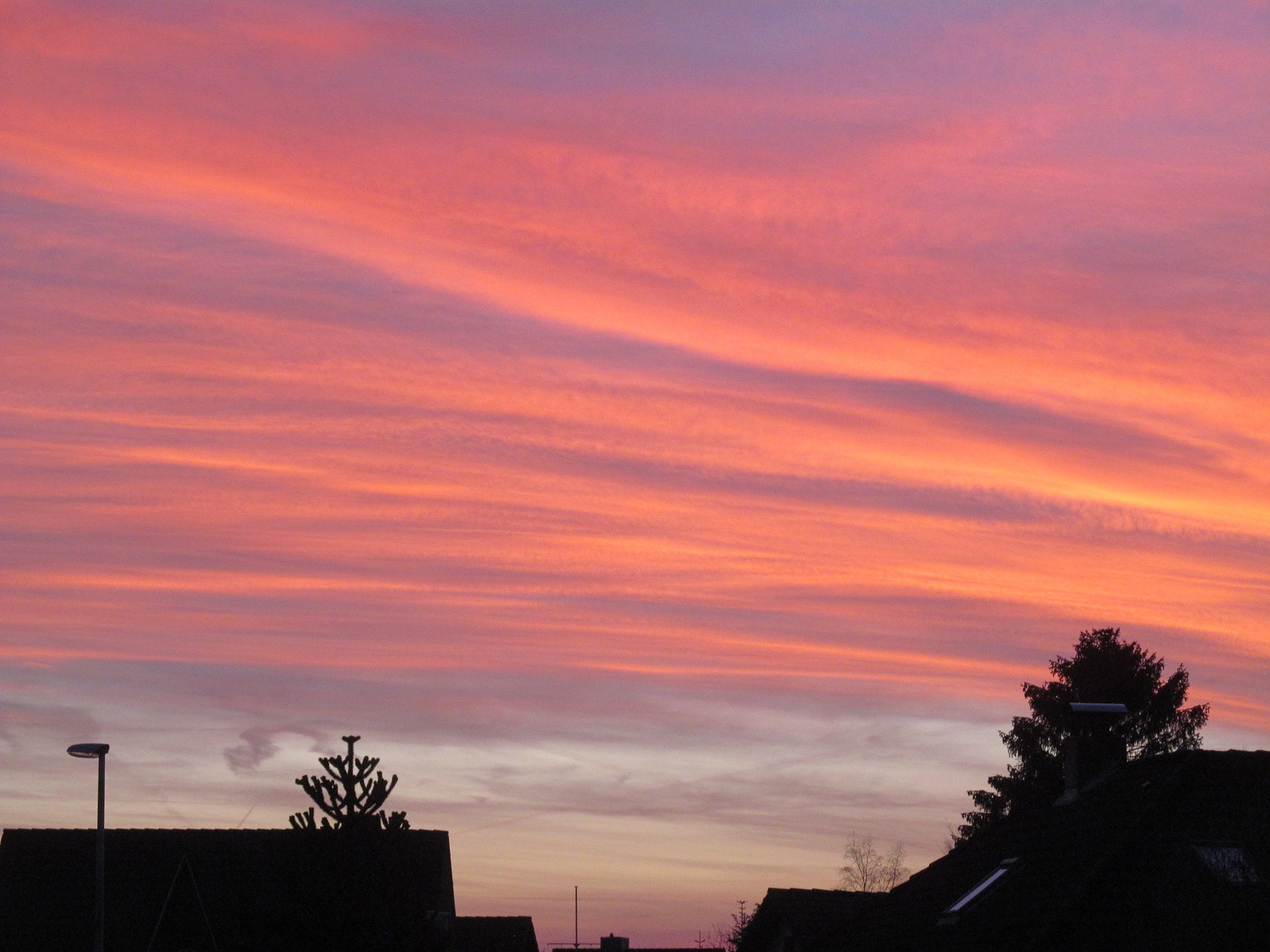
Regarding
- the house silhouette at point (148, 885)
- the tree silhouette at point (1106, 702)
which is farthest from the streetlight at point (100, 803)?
the tree silhouette at point (1106, 702)

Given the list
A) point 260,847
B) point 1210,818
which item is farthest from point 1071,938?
point 260,847

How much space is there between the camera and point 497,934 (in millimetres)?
75562

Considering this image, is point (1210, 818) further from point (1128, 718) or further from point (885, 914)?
point (1128, 718)

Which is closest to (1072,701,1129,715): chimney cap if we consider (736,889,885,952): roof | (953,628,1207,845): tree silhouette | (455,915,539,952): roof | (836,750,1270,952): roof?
(836,750,1270,952): roof

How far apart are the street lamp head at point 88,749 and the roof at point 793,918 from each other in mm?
19494

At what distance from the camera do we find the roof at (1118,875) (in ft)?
61.4

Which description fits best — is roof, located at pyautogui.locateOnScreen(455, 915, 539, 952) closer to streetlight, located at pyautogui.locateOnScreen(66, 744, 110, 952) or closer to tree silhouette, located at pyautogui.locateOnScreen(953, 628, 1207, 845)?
tree silhouette, located at pyautogui.locateOnScreen(953, 628, 1207, 845)

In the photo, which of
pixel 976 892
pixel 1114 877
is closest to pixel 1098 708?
pixel 976 892

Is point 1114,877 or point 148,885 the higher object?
point 148,885

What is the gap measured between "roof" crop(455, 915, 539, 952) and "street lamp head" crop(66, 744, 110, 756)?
44.3 metres

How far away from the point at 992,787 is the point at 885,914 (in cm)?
3429

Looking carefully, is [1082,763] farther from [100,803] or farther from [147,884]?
[147,884]

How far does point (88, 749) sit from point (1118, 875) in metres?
19.9

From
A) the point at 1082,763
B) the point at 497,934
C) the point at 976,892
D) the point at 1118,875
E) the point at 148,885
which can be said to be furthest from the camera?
the point at 497,934
